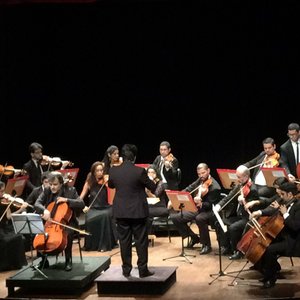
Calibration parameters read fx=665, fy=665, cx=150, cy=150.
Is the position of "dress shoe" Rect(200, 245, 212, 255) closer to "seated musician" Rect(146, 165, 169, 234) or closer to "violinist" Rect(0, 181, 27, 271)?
"seated musician" Rect(146, 165, 169, 234)

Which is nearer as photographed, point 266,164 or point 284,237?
point 284,237

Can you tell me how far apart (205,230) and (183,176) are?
111 inches

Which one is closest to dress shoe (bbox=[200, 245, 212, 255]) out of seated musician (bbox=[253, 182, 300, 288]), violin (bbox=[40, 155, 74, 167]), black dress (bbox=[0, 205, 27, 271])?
seated musician (bbox=[253, 182, 300, 288])

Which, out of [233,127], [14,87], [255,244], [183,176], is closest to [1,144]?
[14,87]

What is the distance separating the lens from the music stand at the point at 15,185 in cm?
854

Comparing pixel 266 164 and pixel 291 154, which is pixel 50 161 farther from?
pixel 291 154

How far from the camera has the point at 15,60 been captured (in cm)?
1144

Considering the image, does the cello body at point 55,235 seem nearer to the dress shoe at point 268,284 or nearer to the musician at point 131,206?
the musician at point 131,206

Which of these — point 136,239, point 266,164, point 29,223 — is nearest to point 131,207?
point 136,239

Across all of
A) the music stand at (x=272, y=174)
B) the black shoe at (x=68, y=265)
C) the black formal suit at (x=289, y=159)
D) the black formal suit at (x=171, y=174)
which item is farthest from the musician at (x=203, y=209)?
the black shoe at (x=68, y=265)

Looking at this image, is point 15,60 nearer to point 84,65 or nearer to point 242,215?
point 84,65

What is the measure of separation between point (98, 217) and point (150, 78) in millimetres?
3007

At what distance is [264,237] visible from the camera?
22.0ft

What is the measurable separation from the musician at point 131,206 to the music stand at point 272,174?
179 cm
